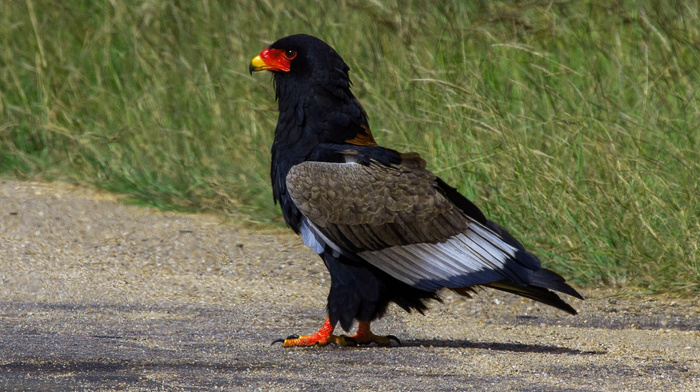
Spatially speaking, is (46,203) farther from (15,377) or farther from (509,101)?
(15,377)

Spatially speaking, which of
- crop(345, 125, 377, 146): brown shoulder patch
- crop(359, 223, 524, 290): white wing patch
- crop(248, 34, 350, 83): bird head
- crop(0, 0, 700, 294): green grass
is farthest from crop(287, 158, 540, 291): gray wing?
crop(0, 0, 700, 294): green grass

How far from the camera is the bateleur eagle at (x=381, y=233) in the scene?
15.4 feet

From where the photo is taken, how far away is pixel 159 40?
9.19 meters

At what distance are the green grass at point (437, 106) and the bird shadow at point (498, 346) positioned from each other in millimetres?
1254

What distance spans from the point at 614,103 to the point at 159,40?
415 centimetres

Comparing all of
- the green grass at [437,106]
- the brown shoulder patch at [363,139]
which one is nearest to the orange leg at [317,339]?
the brown shoulder patch at [363,139]

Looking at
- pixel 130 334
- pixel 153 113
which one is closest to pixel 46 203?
pixel 153 113

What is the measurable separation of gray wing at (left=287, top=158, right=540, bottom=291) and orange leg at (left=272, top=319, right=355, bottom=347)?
1.16 ft

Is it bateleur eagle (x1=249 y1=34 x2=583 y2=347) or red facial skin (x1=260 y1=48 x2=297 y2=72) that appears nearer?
bateleur eagle (x1=249 y1=34 x2=583 y2=347)

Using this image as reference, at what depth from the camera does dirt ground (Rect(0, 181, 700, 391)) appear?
4035 millimetres

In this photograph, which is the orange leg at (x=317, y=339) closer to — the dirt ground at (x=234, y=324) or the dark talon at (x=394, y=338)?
the dirt ground at (x=234, y=324)

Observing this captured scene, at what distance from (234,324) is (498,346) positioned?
1263 millimetres

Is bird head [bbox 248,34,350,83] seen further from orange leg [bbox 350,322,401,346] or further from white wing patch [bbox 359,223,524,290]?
orange leg [bbox 350,322,401,346]

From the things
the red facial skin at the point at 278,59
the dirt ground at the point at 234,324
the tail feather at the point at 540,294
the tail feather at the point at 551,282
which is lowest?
the dirt ground at the point at 234,324
